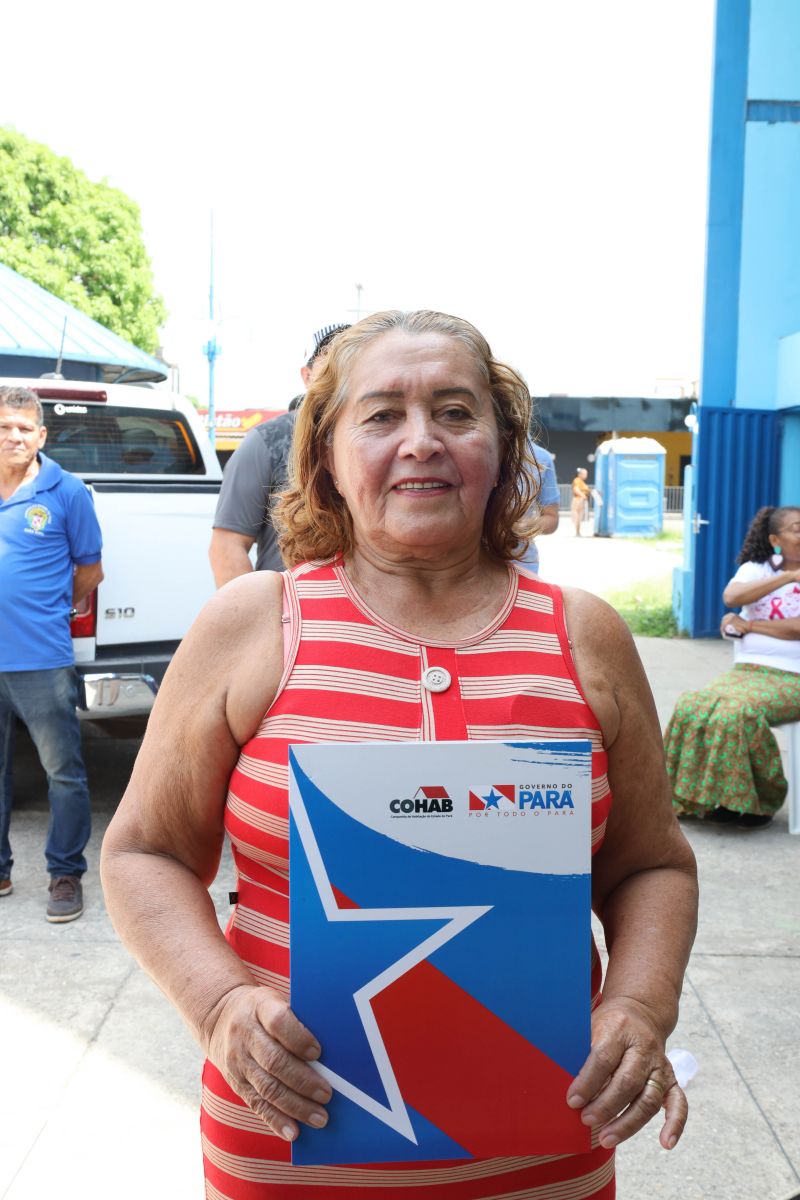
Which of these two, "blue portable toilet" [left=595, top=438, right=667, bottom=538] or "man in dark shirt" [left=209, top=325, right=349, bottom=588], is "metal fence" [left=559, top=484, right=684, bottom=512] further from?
"man in dark shirt" [left=209, top=325, right=349, bottom=588]

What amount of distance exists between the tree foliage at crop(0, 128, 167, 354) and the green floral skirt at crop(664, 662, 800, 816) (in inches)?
1276

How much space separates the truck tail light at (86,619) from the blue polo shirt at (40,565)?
447mm

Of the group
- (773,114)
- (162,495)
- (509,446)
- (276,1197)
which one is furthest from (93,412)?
(773,114)

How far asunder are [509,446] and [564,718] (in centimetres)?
50

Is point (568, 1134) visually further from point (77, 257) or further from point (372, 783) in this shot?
point (77, 257)

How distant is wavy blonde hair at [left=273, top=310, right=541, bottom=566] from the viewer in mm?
1664

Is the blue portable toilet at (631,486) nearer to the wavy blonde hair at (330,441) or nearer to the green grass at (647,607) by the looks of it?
the green grass at (647,607)

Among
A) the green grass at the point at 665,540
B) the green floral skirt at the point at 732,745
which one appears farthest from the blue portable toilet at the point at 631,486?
the green floral skirt at the point at 732,745

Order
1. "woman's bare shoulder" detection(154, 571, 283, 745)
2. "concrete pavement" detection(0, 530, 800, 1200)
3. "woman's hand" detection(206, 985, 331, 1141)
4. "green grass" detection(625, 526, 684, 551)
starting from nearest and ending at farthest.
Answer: "woman's hand" detection(206, 985, 331, 1141)
"woman's bare shoulder" detection(154, 571, 283, 745)
"concrete pavement" detection(0, 530, 800, 1200)
"green grass" detection(625, 526, 684, 551)

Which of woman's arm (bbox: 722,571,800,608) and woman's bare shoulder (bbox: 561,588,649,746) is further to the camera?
woman's arm (bbox: 722,571,800,608)

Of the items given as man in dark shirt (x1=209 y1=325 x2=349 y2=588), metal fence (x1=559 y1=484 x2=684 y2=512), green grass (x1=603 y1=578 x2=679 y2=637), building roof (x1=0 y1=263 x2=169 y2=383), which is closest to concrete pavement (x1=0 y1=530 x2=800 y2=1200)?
man in dark shirt (x1=209 y1=325 x2=349 y2=588)

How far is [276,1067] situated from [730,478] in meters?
10.9

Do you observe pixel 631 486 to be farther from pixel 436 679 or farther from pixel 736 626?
pixel 436 679

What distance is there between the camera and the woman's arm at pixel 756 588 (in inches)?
230
